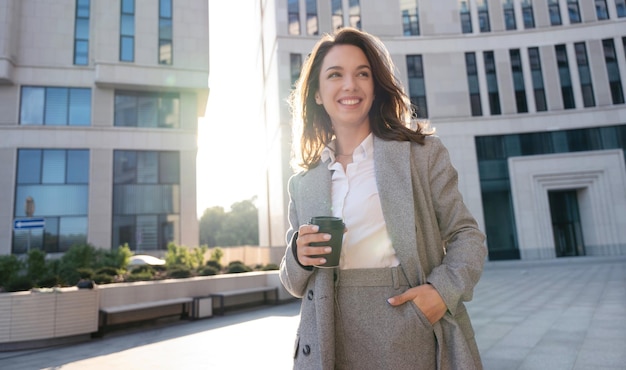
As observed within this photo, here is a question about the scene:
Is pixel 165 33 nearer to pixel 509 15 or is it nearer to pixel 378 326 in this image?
pixel 509 15

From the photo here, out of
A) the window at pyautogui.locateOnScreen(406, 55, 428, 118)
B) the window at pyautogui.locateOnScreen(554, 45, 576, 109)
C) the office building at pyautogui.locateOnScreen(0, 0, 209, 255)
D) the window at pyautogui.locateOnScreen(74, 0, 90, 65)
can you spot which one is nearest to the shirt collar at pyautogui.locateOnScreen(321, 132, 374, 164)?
the office building at pyautogui.locateOnScreen(0, 0, 209, 255)

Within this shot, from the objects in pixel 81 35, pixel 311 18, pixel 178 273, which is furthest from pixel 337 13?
pixel 178 273

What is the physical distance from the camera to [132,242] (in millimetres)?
24859

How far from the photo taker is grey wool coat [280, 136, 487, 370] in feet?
4.97

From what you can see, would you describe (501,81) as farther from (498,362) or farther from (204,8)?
(498,362)

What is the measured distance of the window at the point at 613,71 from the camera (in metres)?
30.6

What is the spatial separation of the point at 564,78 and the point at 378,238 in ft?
118

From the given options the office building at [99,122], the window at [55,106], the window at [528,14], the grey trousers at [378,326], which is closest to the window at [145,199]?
the office building at [99,122]

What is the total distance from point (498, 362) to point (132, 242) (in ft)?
76.7

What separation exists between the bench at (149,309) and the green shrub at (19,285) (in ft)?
5.45

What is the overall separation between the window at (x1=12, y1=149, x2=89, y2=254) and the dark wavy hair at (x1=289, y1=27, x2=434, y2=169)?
25.9 m

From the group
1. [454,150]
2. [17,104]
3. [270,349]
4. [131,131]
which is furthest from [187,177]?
[270,349]

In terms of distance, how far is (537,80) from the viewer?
103 feet

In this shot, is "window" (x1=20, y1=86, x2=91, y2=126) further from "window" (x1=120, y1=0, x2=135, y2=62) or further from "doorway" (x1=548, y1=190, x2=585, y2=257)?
"doorway" (x1=548, y1=190, x2=585, y2=257)
